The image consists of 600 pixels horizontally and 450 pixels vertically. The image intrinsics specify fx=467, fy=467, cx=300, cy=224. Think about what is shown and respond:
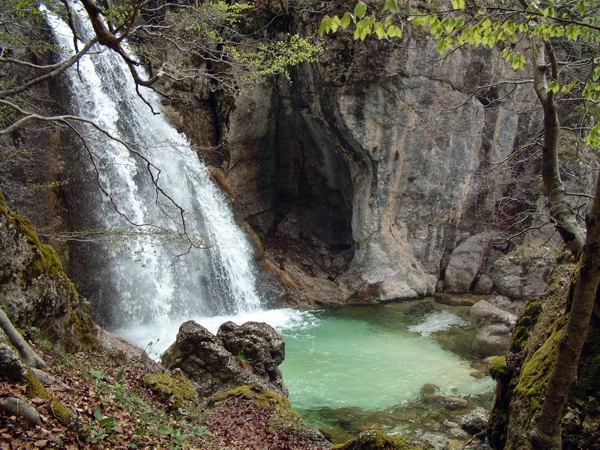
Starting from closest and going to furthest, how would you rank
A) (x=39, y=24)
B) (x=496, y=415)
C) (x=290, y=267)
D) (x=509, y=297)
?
(x=496, y=415), (x=39, y=24), (x=509, y=297), (x=290, y=267)

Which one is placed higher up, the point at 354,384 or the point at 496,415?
the point at 496,415

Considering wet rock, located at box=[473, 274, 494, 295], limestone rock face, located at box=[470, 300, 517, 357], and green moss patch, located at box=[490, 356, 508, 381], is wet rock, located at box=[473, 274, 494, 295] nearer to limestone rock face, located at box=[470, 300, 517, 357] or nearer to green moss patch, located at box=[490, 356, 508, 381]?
limestone rock face, located at box=[470, 300, 517, 357]

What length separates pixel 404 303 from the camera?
1544 cm

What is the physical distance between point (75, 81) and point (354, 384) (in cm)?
1043

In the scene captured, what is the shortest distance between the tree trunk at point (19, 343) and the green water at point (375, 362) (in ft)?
16.3

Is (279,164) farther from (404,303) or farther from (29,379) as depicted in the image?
(29,379)

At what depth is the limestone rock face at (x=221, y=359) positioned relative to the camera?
294 inches

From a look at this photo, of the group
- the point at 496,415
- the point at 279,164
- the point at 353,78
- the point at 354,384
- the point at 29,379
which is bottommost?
the point at 354,384

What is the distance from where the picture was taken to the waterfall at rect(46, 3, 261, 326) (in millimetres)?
11922

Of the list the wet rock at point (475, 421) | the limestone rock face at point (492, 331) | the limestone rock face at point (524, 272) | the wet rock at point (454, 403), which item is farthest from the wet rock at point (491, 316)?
the wet rock at point (475, 421)

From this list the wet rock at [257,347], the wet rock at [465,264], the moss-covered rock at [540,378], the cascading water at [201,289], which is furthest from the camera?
the wet rock at [465,264]

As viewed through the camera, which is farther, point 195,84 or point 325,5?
point 195,84

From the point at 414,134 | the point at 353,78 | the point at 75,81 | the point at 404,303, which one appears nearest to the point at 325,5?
the point at 353,78

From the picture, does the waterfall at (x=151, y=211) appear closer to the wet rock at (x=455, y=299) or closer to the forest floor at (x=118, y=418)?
the forest floor at (x=118, y=418)
